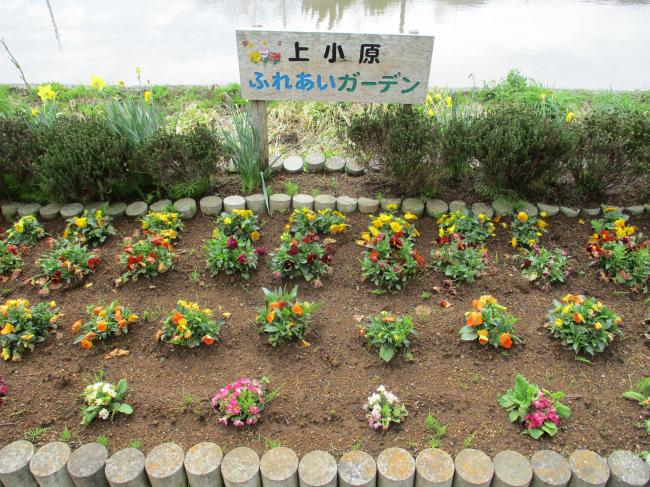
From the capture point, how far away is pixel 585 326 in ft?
9.00

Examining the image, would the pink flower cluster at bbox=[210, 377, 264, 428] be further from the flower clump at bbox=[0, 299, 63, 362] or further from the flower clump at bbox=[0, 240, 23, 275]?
the flower clump at bbox=[0, 240, 23, 275]

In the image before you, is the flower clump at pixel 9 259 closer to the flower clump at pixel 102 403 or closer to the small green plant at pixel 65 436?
the flower clump at pixel 102 403

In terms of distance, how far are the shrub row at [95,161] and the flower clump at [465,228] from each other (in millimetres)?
1611

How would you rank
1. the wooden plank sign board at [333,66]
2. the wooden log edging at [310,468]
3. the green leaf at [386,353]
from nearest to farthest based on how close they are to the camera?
the wooden log edging at [310,468], the green leaf at [386,353], the wooden plank sign board at [333,66]

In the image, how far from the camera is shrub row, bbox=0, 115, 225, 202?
358 centimetres

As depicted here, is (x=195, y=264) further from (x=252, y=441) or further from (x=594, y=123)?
(x=594, y=123)

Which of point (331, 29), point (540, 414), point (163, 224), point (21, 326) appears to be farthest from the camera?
point (331, 29)

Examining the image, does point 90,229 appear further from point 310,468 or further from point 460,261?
point 460,261

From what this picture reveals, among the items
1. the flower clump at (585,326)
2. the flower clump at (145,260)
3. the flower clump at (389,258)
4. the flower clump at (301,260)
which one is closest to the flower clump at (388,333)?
the flower clump at (389,258)

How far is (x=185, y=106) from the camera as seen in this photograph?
17.4 feet

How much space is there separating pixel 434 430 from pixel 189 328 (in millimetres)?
1268

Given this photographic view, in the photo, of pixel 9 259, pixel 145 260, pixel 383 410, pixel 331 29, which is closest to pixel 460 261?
pixel 383 410

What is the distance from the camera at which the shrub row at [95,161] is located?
3576 mm

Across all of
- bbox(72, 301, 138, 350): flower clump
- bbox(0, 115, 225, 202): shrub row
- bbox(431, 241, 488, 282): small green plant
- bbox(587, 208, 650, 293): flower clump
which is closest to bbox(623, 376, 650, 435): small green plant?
bbox(587, 208, 650, 293): flower clump
